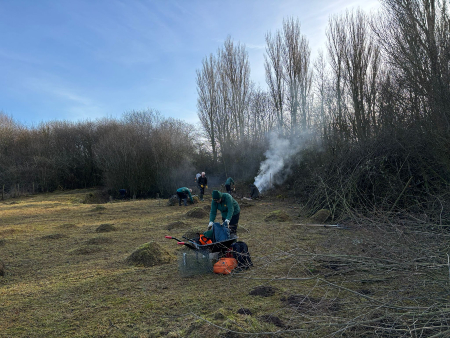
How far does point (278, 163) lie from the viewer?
20375mm

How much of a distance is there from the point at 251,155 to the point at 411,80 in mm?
14545

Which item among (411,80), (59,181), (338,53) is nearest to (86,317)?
(411,80)

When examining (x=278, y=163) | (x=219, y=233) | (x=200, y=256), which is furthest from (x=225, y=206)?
(x=278, y=163)

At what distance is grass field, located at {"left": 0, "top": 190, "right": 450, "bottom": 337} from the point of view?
8.63 ft

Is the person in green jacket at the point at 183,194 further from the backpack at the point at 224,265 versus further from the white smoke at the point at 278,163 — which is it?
the backpack at the point at 224,265

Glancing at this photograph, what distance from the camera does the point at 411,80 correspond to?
934cm

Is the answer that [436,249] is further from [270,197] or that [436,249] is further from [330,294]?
[270,197]

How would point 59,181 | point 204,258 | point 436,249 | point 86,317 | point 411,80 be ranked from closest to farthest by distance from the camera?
1. point 436,249
2. point 86,317
3. point 204,258
4. point 411,80
5. point 59,181

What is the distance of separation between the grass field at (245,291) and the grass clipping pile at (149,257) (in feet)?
0.49

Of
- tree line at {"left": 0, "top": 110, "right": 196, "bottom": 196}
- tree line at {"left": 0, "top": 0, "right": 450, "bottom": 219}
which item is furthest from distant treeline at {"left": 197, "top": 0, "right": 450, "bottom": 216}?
tree line at {"left": 0, "top": 110, "right": 196, "bottom": 196}

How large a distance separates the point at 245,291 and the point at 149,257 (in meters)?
2.28

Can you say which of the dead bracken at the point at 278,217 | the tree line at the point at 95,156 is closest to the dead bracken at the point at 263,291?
the dead bracken at the point at 278,217

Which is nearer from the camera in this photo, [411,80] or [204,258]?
[204,258]

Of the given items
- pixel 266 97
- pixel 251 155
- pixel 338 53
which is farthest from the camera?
pixel 266 97
